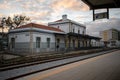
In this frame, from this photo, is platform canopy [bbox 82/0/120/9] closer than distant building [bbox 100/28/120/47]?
Yes

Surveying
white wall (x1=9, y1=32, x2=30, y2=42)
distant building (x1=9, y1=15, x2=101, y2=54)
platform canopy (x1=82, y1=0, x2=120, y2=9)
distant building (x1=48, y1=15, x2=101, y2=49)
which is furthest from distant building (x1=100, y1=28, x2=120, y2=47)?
platform canopy (x1=82, y1=0, x2=120, y2=9)

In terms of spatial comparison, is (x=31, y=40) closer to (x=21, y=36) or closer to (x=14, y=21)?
(x=21, y=36)

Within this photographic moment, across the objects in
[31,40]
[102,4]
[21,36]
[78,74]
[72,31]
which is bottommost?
[78,74]

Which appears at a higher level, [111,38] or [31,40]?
[111,38]

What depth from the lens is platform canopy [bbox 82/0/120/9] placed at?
8.16 metres

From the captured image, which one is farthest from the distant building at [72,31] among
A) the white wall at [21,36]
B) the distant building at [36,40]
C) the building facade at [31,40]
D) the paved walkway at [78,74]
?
the paved walkway at [78,74]

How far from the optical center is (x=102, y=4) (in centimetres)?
870

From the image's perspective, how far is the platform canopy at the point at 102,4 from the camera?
816 centimetres

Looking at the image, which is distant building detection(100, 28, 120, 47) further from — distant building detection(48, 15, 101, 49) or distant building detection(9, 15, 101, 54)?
distant building detection(9, 15, 101, 54)

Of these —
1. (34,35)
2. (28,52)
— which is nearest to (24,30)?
(34,35)

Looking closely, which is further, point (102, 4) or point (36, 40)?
point (36, 40)

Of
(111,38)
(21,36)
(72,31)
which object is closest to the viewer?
(21,36)

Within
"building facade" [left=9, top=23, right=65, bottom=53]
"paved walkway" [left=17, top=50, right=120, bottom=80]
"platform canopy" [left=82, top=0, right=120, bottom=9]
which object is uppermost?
"platform canopy" [left=82, top=0, right=120, bottom=9]

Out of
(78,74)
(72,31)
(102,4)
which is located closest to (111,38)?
(72,31)
